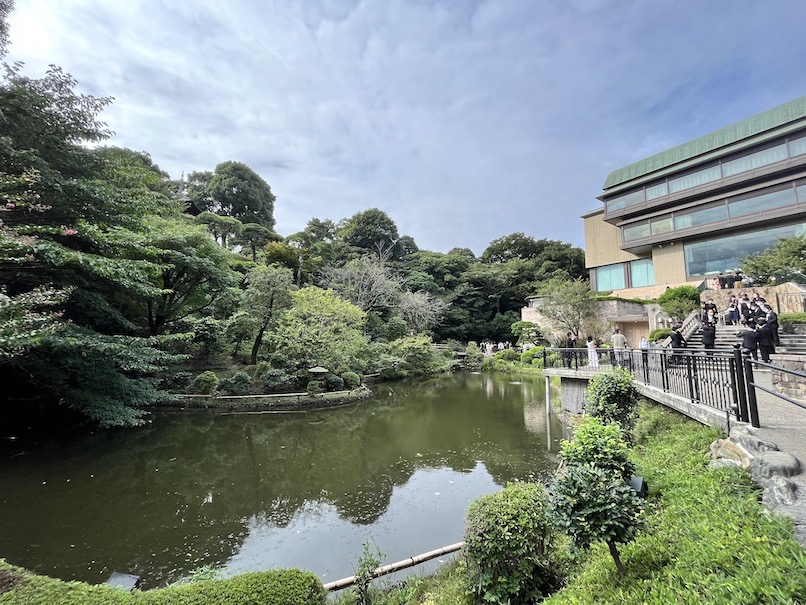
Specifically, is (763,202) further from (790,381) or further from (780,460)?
(780,460)

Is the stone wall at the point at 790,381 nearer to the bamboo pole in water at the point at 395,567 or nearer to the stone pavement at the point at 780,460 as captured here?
the stone pavement at the point at 780,460

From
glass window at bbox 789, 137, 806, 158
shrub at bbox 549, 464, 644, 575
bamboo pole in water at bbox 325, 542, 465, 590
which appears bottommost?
bamboo pole in water at bbox 325, 542, 465, 590

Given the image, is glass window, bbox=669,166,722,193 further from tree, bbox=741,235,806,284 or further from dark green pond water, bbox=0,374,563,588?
dark green pond water, bbox=0,374,563,588

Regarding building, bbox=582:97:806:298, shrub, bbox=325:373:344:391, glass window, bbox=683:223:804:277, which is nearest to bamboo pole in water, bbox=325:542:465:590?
shrub, bbox=325:373:344:391

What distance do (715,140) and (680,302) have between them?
11.9m

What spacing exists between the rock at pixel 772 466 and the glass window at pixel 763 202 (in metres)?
23.5

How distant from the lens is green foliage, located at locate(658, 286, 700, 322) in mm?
16984

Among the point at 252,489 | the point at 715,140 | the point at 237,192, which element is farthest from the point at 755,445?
the point at 237,192

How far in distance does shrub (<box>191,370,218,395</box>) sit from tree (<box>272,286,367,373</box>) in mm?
2970

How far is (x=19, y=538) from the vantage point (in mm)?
5023

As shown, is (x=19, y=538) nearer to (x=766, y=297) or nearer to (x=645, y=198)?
(x=766, y=297)

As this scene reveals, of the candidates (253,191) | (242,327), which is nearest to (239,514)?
(242,327)

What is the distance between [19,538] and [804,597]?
8.41 m

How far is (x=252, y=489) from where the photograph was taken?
273 inches
